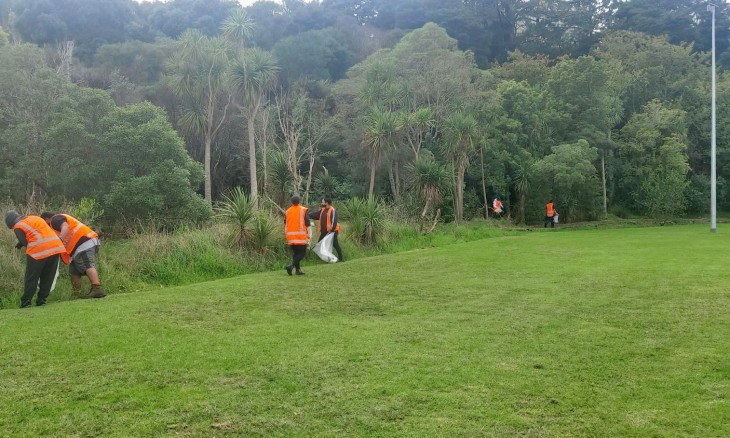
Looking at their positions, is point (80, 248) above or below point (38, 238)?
below

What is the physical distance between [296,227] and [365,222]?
214 inches

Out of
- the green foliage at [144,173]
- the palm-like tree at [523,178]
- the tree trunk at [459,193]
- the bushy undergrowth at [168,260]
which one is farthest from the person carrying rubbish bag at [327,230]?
the palm-like tree at [523,178]

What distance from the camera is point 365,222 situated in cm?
1448

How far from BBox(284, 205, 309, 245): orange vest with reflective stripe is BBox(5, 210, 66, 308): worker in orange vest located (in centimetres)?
326

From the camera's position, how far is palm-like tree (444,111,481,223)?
79.0 feet

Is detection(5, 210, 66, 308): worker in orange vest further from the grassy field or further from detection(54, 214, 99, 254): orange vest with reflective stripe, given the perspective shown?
the grassy field

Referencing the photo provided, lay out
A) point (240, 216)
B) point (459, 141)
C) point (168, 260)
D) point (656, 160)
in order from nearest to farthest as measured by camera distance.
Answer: point (168, 260) → point (240, 216) → point (459, 141) → point (656, 160)

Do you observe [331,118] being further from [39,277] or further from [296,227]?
[39,277]

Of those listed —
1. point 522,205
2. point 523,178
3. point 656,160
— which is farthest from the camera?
point 656,160

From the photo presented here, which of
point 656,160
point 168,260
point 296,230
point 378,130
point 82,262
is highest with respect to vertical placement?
point 378,130

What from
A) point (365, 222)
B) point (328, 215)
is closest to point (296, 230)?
point (328, 215)

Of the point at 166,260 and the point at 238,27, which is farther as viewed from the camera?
the point at 238,27

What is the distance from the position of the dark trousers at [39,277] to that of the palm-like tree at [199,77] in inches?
735

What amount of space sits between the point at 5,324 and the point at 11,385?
235 centimetres
